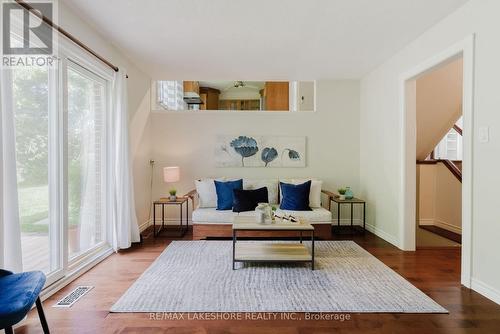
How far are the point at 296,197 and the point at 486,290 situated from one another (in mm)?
2421

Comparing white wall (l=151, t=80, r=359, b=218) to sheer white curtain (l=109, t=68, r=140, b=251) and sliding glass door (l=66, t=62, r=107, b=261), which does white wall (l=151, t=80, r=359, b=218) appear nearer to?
sheer white curtain (l=109, t=68, r=140, b=251)

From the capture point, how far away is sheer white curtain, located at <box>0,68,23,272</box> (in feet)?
6.19

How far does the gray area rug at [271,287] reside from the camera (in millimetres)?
2297

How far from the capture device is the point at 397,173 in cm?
394

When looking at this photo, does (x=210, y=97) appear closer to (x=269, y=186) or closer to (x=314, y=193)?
(x=269, y=186)

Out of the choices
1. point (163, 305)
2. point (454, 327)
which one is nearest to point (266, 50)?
point (163, 305)

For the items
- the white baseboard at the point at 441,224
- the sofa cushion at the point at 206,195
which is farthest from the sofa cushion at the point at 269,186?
the white baseboard at the point at 441,224

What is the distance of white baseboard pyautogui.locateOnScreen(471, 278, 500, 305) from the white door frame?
6 cm

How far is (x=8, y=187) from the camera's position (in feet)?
6.34

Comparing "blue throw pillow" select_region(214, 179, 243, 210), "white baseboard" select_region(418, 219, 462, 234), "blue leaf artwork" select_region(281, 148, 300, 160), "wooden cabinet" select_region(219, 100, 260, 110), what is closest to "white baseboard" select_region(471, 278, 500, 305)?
"white baseboard" select_region(418, 219, 462, 234)

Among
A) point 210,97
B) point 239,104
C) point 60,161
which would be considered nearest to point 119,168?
point 60,161

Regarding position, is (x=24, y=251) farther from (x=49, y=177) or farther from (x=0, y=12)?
(x=0, y=12)

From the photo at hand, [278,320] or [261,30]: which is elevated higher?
[261,30]

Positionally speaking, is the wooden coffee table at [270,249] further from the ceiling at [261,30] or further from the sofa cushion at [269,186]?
the ceiling at [261,30]
